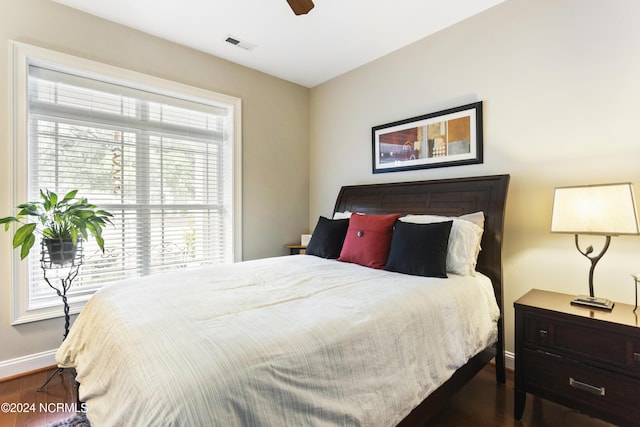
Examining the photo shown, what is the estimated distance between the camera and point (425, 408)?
1491mm

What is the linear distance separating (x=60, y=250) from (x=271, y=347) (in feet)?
6.57

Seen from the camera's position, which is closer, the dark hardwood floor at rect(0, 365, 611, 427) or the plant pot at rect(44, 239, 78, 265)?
the dark hardwood floor at rect(0, 365, 611, 427)

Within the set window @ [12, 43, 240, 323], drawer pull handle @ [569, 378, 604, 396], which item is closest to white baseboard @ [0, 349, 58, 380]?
window @ [12, 43, 240, 323]

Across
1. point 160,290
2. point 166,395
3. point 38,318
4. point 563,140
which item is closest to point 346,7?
point 563,140

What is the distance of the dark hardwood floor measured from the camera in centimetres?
178

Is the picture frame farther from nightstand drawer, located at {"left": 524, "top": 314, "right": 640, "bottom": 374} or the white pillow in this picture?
nightstand drawer, located at {"left": 524, "top": 314, "right": 640, "bottom": 374}

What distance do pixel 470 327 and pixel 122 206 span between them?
118 inches

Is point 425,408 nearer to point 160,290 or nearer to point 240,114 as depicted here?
point 160,290

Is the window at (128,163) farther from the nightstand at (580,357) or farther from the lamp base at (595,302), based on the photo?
the lamp base at (595,302)

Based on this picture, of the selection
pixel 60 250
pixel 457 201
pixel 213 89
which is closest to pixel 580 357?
pixel 457 201

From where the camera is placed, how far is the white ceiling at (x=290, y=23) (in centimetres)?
243

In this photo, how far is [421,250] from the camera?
6.86 feet

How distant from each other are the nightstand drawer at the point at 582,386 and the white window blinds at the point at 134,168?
287cm

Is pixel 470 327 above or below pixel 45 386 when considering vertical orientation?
above
